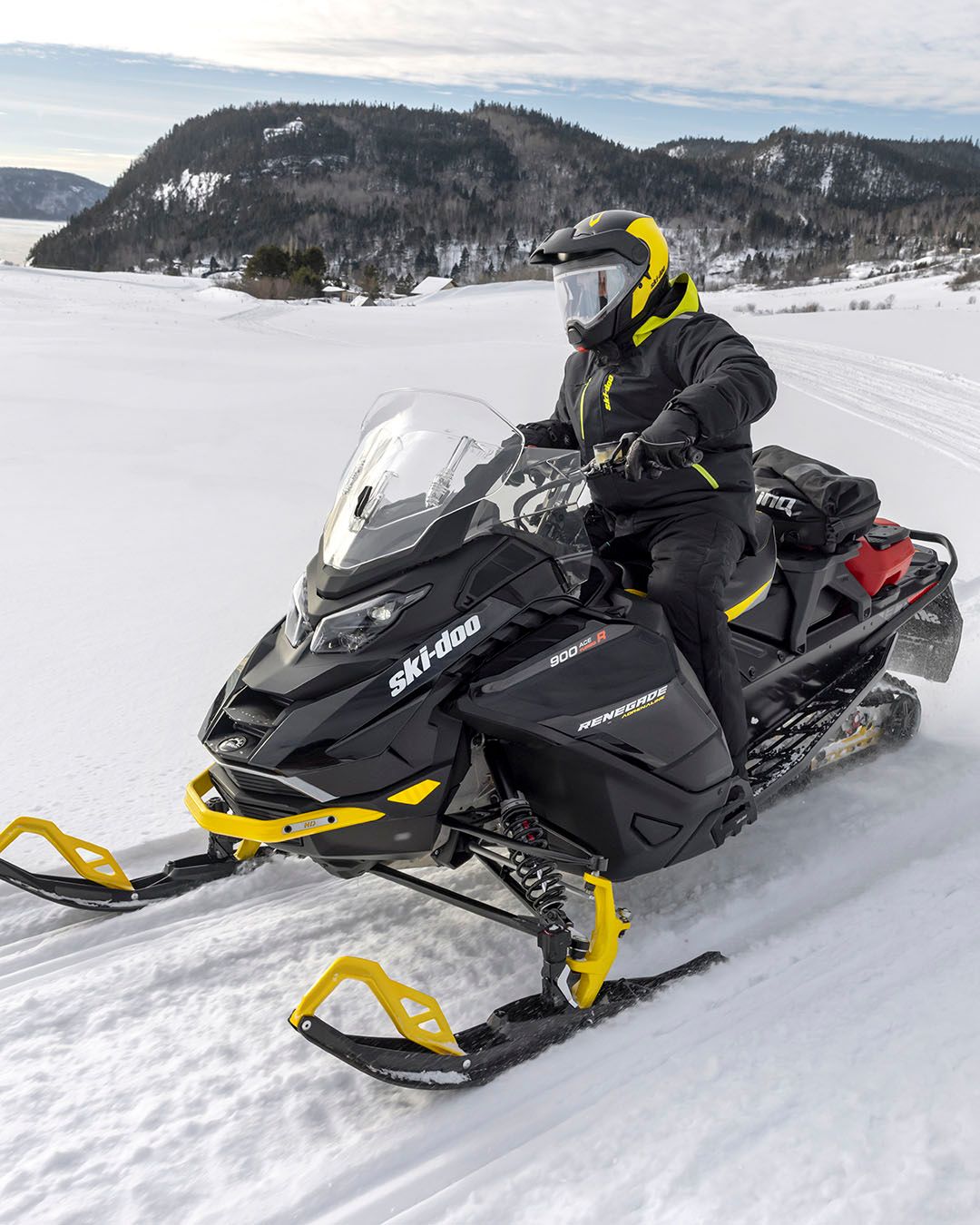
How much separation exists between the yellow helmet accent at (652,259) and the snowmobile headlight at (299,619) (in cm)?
121

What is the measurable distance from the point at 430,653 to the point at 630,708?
1.83 feet

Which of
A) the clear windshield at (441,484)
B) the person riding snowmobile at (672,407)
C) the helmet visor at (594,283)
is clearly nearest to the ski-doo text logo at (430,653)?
the clear windshield at (441,484)

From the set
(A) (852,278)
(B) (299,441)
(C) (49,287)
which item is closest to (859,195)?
(A) (852,278)

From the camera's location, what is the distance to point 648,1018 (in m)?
2.33

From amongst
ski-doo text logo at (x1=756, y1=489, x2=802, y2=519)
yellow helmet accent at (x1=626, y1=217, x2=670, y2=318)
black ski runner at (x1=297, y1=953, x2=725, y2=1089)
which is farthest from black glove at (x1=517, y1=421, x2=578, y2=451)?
black ski runner at (x1=297, y1=953, x2=725, y2=1089)

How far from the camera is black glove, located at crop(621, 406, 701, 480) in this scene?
2.32 m

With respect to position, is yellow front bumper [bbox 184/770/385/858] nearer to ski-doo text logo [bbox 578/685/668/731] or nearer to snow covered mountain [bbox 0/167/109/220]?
ski-doo text logo [bbox 578/685/668/731]

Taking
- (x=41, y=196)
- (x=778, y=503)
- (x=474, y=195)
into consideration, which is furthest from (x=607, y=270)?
(x=41, y=196)

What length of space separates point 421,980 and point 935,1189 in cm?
121

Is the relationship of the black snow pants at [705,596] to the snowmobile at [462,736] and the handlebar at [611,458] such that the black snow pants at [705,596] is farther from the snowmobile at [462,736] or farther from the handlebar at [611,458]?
the handlebar at [611,458]

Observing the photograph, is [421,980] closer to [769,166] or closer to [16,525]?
[16,525]

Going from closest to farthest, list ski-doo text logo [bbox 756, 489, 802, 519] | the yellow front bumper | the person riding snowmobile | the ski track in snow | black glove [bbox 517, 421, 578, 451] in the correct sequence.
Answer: the yellow front bumper, the person riding snowmobile, black glove [bbox 517, 421, 578, 451], ski-doo text logo [bbox 756, 489, 802, 519], the ski track in snow

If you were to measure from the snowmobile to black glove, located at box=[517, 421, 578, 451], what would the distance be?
66 centimetres

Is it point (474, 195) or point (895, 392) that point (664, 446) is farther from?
point (474, 195)
